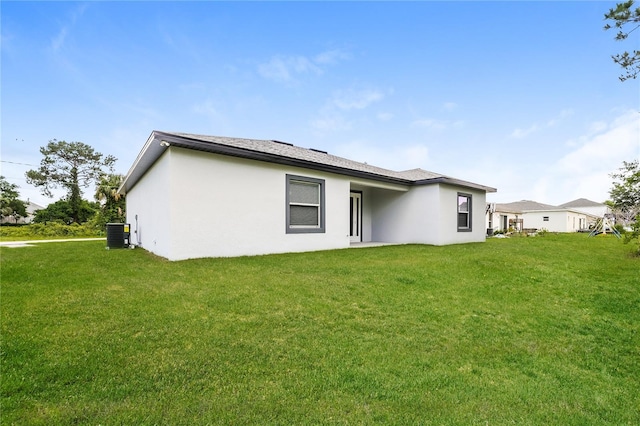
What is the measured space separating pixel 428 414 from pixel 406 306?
241 cm

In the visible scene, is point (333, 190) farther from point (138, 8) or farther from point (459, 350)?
point (138, 8)

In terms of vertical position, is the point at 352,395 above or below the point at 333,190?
below

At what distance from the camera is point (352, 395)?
2408mm

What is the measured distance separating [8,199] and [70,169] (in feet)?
24.0

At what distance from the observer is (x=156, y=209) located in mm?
9031

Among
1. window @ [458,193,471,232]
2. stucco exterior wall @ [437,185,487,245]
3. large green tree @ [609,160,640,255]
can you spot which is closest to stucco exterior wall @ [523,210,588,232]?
large green tree @ [609,160,640,255]

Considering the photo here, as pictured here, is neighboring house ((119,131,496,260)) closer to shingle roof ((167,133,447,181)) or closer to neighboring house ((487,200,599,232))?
shingle roof ((167,133,447,181))

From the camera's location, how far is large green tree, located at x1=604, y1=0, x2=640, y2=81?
5.03 meters

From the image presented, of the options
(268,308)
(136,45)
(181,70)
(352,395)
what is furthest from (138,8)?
(352,395)

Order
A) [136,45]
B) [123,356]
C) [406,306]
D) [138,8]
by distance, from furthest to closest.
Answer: [136,45] < [138,8] < [406,306] < [123,356]

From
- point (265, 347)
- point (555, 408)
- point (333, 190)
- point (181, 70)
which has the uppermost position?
point (181, 70)

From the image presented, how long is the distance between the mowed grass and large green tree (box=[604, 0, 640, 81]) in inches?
161

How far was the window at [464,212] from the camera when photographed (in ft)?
45.2

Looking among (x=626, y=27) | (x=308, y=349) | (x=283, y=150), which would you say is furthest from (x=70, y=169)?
(x=626, y=27)
